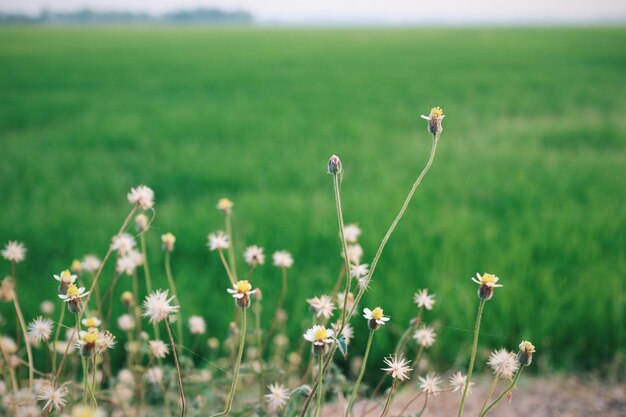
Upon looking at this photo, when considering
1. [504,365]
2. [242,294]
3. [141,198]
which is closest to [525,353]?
[504,365]

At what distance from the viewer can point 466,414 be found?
1.74 meters

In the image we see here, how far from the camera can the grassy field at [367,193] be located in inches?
93.5

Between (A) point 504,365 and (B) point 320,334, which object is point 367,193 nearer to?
(A) point 504,365

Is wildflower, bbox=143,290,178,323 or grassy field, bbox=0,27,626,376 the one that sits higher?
wildflower, bbox=143,290,178,323

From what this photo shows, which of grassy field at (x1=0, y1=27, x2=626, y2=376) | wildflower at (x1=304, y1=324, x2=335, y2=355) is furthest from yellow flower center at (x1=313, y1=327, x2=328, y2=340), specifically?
grassy field at (x1=0, y1=27, x2=626, y2=376)

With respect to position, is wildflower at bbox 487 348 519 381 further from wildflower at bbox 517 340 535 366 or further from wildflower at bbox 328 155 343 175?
wildflower at bbox 328 155 343 175

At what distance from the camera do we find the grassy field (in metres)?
2.38

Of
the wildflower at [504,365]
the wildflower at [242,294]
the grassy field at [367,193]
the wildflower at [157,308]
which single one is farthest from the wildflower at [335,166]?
the grassy field at [367,193]

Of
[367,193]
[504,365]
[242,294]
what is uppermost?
[242,294]

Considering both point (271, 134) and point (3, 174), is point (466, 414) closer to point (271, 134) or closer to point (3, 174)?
point (3, 174)

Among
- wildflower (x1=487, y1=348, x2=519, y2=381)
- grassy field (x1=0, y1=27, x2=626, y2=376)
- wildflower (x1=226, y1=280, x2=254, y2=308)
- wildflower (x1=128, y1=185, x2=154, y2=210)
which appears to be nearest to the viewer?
wildflower (x1=226, y1=280, x2=254, y2=308)

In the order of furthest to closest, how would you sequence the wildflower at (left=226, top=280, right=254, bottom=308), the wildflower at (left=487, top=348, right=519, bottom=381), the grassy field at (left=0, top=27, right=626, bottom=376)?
the grassy field at (left=0, top=27, right=626, bottom=376)
the wildflower at (left=487, top=348, right=519, bottom=381)
the wildflower at (left=226, top=280, right=254, bottom=308)

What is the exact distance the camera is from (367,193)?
12.8ft

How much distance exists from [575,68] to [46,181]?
43.4ft
